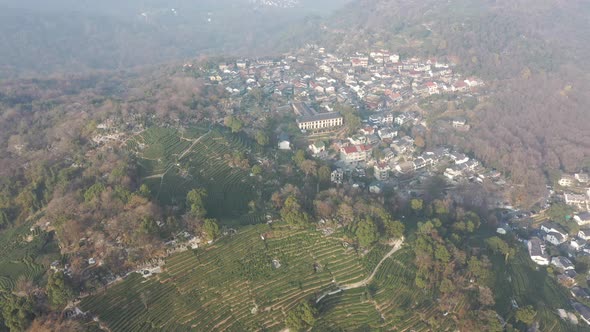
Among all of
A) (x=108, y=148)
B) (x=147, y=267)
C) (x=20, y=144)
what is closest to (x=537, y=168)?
(x=147, y=267)

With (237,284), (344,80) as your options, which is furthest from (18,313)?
(344,80)

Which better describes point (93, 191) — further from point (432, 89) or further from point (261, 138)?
point (432, 89)

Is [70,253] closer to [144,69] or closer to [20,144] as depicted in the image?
[20,144]

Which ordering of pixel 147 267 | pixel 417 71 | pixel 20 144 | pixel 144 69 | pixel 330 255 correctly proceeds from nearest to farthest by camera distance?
pixel 147 267 < pixel 330 255 < pixel 20 144 < pixel 417 71 < pixel 144 69

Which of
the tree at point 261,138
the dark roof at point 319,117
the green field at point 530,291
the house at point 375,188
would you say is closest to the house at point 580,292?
the green field at point 530,291

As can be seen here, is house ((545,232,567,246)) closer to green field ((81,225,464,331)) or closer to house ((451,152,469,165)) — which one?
house ((451,152,469,165))

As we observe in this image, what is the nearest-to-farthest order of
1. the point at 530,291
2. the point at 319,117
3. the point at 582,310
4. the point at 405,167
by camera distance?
the point at 582,310, the point at 530,291, the point at 405,167, the point at 319,117
